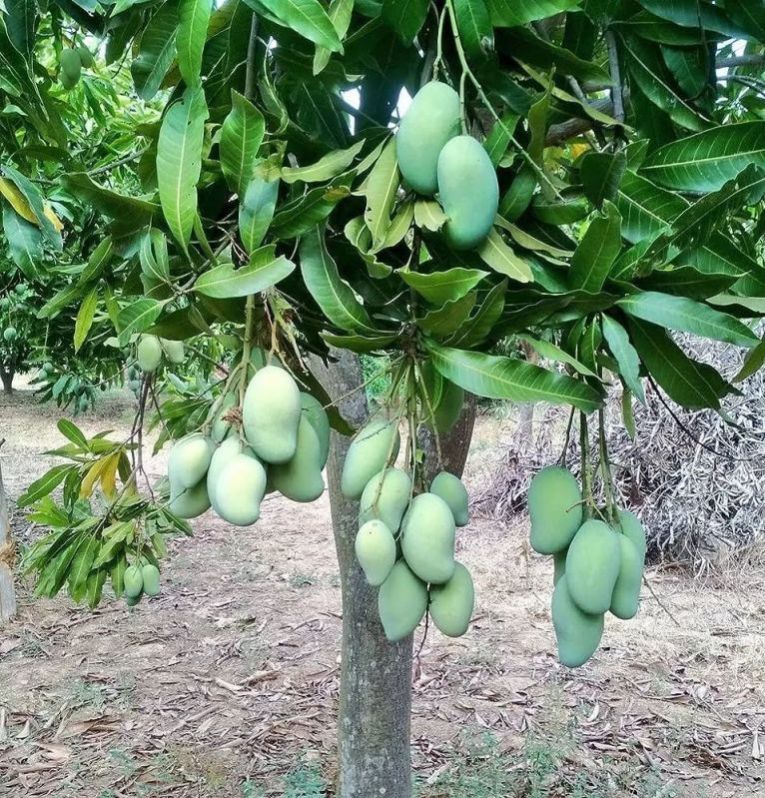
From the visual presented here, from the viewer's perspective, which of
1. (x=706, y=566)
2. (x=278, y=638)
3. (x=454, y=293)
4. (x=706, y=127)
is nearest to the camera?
(x=454, y=293)

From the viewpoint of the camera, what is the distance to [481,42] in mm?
741

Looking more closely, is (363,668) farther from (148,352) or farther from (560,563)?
(560,563)

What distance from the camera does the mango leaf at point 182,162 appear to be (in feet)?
2.33

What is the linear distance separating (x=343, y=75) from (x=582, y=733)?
3253 mm

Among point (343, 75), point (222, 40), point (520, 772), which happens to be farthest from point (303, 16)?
point (520, 772)

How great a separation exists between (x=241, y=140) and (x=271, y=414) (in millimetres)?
243

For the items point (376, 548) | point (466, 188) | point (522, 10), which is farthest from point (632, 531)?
point (522, 10)

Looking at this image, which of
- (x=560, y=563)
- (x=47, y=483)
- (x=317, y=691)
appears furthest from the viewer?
(x=317, y=691)

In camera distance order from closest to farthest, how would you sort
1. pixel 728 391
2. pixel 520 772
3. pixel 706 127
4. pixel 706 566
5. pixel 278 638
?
pixel 728 391 → pixel 706 127 → pixel 520 772 → pixel 278 638 → pixel 706 566

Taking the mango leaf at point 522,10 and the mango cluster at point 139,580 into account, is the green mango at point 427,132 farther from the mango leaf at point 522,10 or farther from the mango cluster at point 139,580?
the mango cluster at point 139,580

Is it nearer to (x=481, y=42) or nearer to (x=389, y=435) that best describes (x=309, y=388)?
(x=389, y=435)

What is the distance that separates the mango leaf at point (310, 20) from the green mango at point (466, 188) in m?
0.14

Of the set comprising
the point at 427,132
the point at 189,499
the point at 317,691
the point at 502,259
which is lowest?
the point at 317,691

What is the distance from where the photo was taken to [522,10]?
2.39ft
